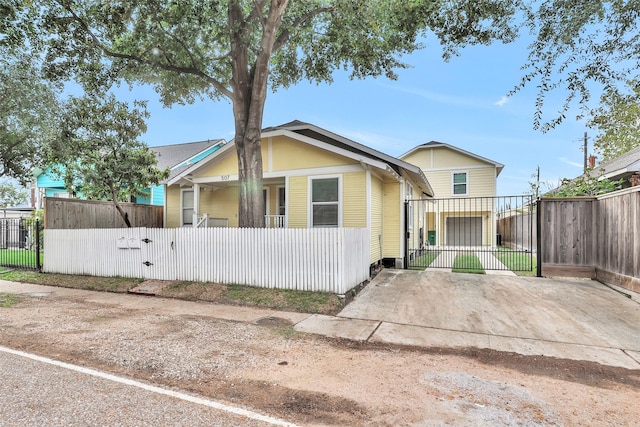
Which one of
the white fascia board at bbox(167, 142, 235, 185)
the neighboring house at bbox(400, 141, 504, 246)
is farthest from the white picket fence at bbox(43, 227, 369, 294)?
the neighboring house at bbox(400, 141, 504, 246)

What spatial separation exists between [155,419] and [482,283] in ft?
25.0

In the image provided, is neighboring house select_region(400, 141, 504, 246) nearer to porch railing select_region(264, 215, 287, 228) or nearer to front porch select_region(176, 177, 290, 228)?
front porch select_region(176, 177, 290, 228)

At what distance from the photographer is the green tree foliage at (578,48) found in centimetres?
480

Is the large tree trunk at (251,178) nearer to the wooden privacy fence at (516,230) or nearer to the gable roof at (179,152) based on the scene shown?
the gable roof at (179,152)

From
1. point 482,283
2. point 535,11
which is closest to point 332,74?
point 535,11

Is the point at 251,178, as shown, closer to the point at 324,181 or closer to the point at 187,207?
the point at 324,181

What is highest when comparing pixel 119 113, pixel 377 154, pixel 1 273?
pixel 119 113

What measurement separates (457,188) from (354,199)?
595 inches

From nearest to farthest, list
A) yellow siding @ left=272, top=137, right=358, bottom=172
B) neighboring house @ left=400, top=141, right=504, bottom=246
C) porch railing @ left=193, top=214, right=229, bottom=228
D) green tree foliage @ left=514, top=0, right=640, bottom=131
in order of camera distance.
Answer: green tree foliage @ left=514, top=0, right=640, bottom=131, yellow siding @ left=272, top=137, right=358, bottom=172, porch railing @ left=193, top=214, right=229, bottom=228, neighboring house @ left=400, top=141, right=504, bottom=246

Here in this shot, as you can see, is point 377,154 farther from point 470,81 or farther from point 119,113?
point 119,113

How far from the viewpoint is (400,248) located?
10.6 metres

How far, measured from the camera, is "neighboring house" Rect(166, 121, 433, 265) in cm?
931

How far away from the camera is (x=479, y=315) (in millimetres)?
5656

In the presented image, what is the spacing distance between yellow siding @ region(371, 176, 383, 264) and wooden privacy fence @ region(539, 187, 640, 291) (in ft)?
14.3
